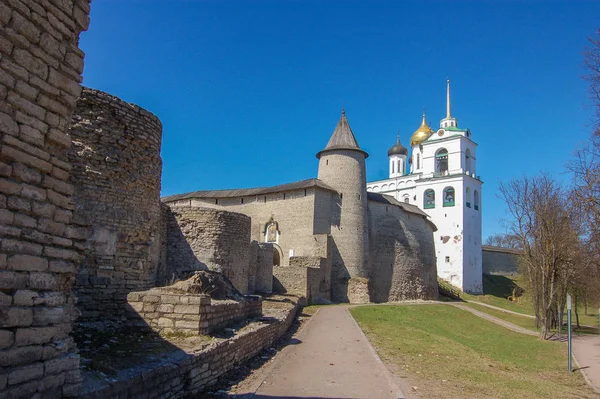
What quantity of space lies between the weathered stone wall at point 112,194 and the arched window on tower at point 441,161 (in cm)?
5536

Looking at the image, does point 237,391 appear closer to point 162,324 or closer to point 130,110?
point 162,324

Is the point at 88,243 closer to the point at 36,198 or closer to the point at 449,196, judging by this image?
the point at 36,198

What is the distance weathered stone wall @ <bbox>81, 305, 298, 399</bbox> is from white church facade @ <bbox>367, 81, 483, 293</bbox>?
51.2m

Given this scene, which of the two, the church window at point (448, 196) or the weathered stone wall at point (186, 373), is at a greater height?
the church window at point (448, 196)

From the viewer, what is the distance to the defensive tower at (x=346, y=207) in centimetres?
3531

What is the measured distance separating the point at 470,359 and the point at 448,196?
49.0m

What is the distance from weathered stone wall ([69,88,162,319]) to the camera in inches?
376

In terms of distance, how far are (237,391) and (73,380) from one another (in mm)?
3278

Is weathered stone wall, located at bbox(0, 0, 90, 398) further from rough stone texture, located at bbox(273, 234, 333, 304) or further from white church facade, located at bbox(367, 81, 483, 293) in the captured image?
white church facade, located at bbox(367, 81, 483, 293)

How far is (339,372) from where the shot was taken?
9320 mm

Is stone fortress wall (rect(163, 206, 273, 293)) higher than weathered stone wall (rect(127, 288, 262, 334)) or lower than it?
higher

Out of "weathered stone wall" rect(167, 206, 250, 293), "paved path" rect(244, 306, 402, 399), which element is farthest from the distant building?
"paved path" rect(244, 306, 402, 399)

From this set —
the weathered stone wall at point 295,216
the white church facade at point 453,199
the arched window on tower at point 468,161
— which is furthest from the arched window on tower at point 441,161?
the weathered stone wall at point 295,216

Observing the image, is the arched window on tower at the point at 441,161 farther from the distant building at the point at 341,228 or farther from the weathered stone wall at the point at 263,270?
the weathered stone wall at the point at 263,270
